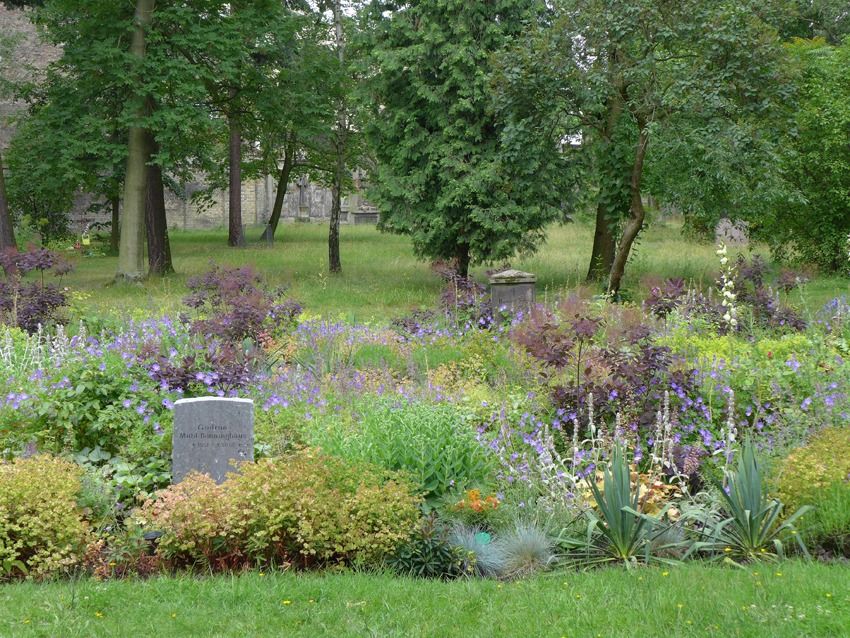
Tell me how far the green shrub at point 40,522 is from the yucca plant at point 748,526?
3472 mm

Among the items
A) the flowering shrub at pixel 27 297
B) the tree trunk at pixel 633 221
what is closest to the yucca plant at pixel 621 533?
the flowering shrub at pixel 27 297

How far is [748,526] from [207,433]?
3352 millimetres

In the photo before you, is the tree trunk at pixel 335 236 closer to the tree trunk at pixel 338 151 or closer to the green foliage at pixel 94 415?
the tree trunk at pixel 338 151

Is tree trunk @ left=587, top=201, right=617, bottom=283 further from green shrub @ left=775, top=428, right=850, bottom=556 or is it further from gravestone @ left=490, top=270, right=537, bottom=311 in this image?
green shrub @ left=775, top=428, right=850, bottom=556

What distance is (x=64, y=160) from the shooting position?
19.5m

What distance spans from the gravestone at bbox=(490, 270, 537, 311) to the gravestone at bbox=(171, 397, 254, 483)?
23.4 ft

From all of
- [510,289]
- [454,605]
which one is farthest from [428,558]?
[510,289]

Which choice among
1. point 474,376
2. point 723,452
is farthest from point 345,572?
point 474,376

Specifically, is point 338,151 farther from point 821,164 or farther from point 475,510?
point 475,510

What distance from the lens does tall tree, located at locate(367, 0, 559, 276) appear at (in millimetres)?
18328

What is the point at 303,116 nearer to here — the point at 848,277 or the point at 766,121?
the point at 766,121

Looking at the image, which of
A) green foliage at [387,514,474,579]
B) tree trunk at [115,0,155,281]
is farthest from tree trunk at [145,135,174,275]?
green foliage at [387,514,474,579]

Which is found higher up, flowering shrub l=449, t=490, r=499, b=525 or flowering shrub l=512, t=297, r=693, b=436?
flowering shrub l=512, t=297, r=693, b=436

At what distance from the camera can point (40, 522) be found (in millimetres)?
5043
